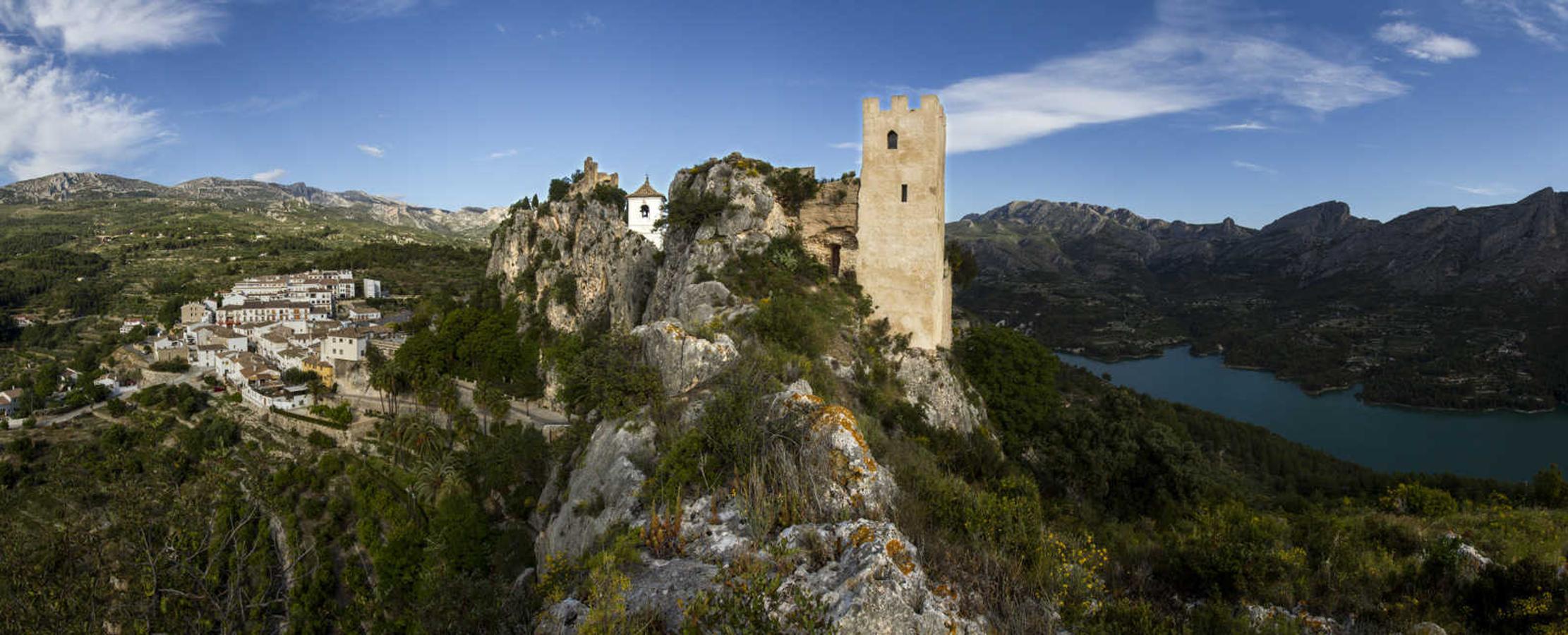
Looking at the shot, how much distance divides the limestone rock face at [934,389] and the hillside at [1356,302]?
32.4m

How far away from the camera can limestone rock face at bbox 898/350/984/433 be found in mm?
20109

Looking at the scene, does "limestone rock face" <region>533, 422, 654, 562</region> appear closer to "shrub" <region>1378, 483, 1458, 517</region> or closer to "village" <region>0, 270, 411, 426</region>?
"shrub" <region>1378, 483, 1458, 517</region>

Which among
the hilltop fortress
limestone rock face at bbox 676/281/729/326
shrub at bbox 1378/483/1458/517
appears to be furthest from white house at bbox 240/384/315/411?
shrub at bbox 1378/483/1458/517

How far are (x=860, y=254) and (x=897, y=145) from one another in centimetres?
379

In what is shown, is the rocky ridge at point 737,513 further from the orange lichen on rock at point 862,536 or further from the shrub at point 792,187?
the shrub at point 792,187

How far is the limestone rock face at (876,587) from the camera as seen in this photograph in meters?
4.89

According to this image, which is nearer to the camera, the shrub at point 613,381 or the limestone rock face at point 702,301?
the shrub at point 613,381

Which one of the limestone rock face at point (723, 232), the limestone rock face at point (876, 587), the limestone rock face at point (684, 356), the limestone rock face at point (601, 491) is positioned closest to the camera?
the limestone rock face at point (876, 587)

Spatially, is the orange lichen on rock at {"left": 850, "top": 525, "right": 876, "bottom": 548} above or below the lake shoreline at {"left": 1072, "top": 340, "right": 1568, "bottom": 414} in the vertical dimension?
above

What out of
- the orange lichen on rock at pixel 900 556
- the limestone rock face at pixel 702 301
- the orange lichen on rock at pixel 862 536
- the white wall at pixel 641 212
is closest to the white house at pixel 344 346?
the white wall at pixel 641 212

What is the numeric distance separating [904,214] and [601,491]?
47.7 feet

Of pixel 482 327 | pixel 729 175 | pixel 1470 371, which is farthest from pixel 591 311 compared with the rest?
pixel 1470 371

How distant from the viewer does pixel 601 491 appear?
935 centimetres

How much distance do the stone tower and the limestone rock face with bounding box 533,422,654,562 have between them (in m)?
12.2
